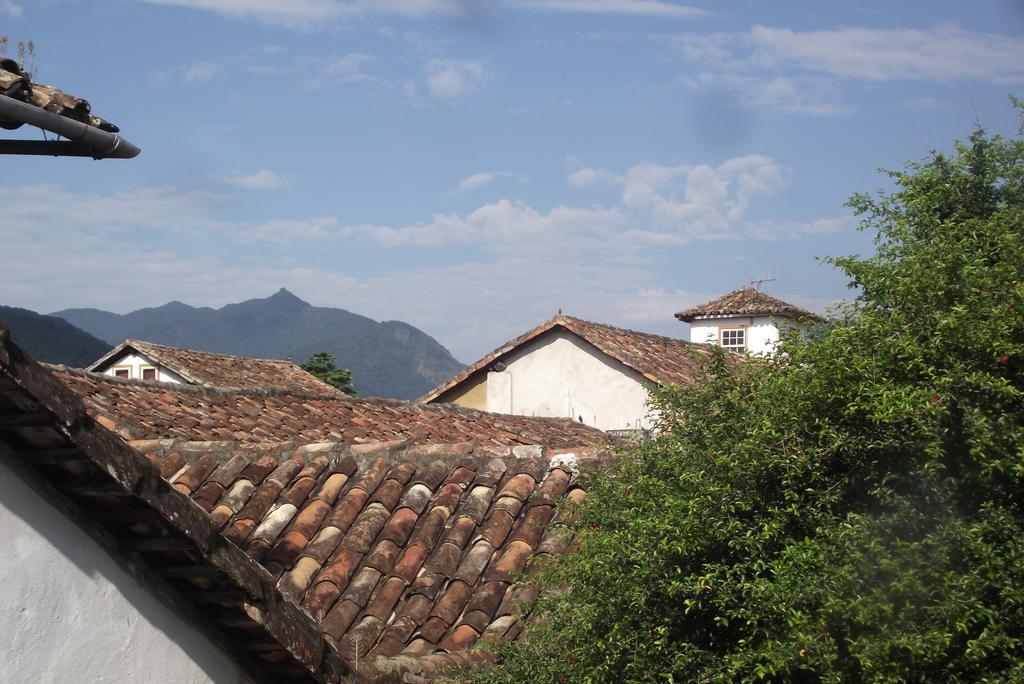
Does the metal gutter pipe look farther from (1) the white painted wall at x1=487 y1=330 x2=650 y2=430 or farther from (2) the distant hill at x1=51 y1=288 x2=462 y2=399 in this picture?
(2) the distant hill at x1=51 y1=288 x2=462 y2=399

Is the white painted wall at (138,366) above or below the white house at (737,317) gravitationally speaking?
below

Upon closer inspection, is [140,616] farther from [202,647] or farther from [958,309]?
[958,309]

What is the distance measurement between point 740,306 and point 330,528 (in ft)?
85.1

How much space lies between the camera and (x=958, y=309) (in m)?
4.32

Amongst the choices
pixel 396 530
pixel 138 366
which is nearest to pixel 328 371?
pixel 138 366

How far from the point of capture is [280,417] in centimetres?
1581

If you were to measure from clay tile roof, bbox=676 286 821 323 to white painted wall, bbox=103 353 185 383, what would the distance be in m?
14.9

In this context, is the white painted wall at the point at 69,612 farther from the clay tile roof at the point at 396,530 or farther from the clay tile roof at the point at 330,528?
the clay tile roof at the point at 396,530

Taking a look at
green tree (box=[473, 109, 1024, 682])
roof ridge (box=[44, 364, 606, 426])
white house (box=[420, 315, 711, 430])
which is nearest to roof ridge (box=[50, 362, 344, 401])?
roof ridge (box=[44, 364, 606, 426])

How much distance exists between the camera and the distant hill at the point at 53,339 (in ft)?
156

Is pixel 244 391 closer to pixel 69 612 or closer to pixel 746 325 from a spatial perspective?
pixel 69 612

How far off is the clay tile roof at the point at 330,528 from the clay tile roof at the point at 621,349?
46.5 ft

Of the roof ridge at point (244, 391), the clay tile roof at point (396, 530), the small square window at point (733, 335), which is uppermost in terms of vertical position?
the small square window at point (733, 335)

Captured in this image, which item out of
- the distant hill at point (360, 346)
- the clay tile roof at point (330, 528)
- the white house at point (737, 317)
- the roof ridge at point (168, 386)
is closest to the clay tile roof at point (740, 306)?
the white house at point (737, 317)
